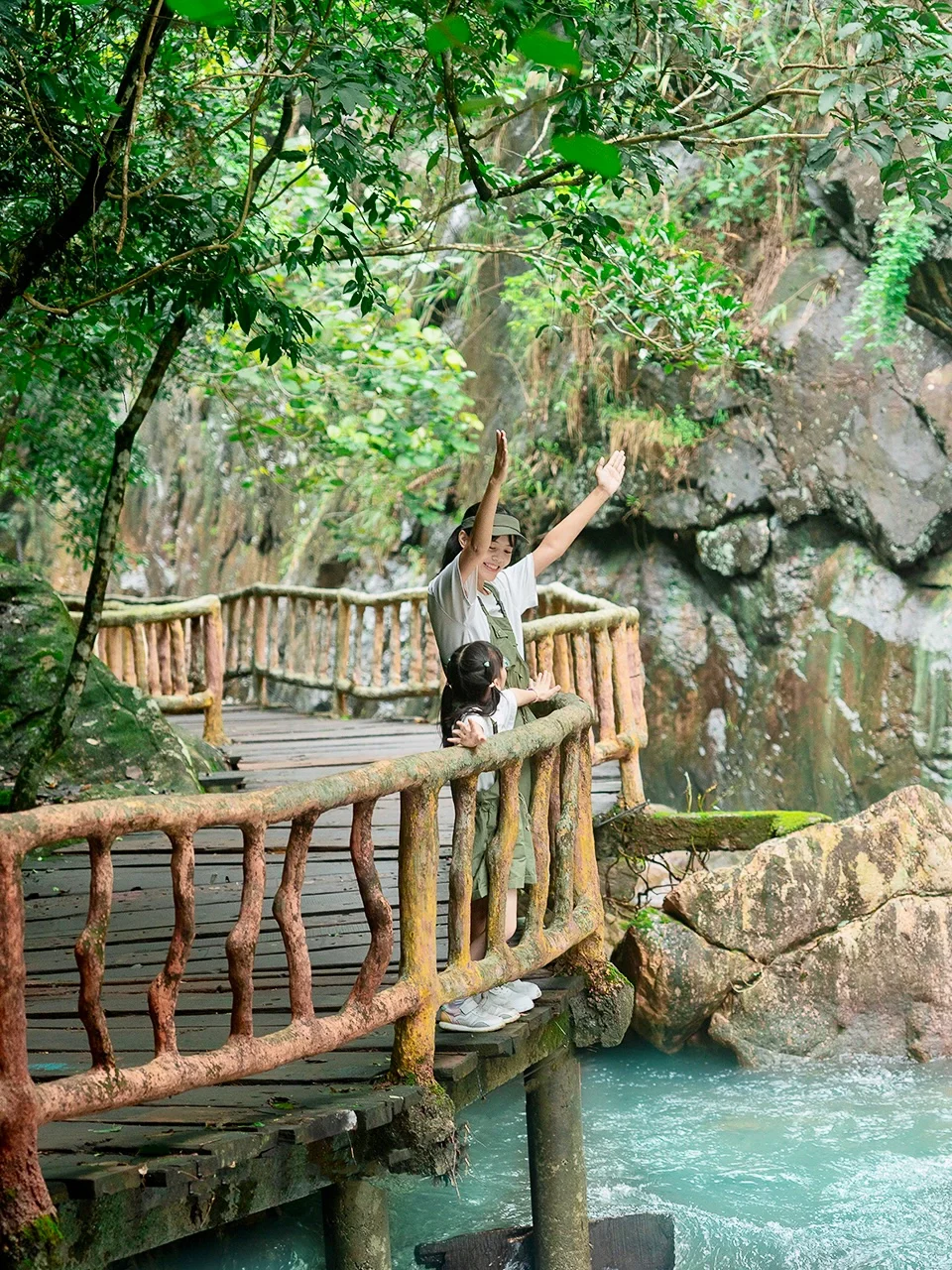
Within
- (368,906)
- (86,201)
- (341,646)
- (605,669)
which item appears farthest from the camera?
(341,646)

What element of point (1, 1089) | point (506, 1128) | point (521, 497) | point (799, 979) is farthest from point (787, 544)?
point (1, 1089)

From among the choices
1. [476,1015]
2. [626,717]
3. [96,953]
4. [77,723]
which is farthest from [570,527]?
[77,723]

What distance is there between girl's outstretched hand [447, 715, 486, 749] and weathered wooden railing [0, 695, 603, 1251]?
32 mm

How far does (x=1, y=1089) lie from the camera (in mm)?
2500

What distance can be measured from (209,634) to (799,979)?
4.81 m

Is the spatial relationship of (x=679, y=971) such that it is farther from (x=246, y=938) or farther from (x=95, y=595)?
(x=246, y=938)

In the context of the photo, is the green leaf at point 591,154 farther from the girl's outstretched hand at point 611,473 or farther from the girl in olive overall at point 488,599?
the girl's outstretched hand at point 611,473

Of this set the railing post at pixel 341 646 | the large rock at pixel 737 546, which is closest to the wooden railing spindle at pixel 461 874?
the railing post at pixel 341 646

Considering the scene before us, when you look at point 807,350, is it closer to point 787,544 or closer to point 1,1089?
point 787,544

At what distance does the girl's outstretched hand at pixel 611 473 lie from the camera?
5.25 meters

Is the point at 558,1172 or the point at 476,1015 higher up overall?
the point at 476,1015

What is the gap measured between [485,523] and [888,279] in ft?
30.9

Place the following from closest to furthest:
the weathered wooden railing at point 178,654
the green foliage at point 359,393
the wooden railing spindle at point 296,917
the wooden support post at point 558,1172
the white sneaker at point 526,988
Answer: the wooden railing spindle at point 296,917
the white sneaker at point 526,988
the wooden support post at point 558,1172
the weathered wooden railing at point 178,654
the green foliage at point 359,393

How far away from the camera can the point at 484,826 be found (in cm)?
431
